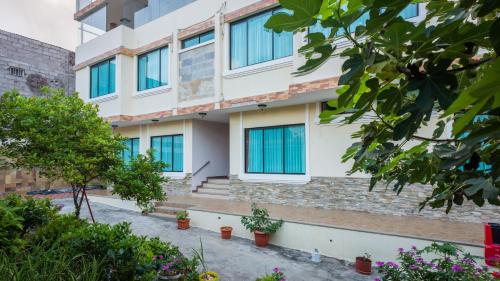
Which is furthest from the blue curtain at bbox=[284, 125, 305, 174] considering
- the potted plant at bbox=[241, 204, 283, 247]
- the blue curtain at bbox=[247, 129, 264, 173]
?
the potted plant at bbox=[241, 204, 283, 247]

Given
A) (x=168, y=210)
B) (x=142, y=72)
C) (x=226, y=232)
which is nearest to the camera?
(x=226, y=232)

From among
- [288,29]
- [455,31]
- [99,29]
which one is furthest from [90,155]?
[99,29]

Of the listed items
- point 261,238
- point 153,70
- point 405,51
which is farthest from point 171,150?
point 405,51

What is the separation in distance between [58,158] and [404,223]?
756cm

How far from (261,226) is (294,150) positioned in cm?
347

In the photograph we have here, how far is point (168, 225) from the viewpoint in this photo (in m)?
9.29

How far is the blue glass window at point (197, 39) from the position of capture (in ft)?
38.2

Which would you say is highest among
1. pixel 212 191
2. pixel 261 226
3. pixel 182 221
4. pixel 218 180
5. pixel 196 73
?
pixel 196 73

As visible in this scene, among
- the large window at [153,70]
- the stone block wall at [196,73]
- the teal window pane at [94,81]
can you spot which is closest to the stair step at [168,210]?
the stone block wall at [196,73]

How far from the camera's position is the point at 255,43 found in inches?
407

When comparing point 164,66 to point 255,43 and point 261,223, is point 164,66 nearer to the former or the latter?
point 255,43

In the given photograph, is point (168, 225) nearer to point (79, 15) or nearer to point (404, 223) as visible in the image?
point (404, 223)

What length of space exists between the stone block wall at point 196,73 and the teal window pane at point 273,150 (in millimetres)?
2894

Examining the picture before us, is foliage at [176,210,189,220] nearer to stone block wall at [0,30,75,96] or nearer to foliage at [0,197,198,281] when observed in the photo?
foliage at [0,197,198,281]
